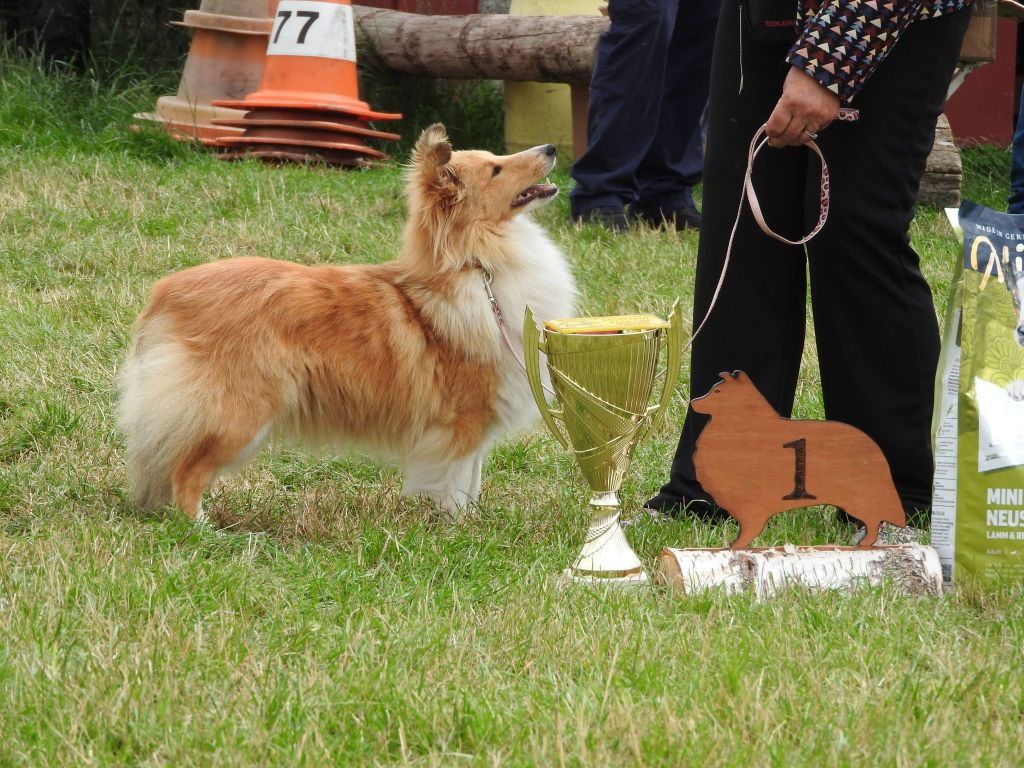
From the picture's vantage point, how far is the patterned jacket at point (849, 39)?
2.67 m

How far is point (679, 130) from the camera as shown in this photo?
6734 millimetres

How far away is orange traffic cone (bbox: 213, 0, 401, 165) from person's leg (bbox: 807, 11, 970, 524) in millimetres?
4977

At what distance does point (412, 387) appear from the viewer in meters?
3.45

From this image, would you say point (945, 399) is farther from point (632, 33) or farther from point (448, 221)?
point (632, 33)

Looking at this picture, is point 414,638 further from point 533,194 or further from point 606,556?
point 533,194

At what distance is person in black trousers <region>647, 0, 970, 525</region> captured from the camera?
2.76 metres

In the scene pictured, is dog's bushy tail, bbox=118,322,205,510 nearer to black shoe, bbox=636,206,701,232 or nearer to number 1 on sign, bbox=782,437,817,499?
number 1 on sign, bbox=782,437,817,499

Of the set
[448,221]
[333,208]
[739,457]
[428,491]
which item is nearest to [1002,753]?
[739,457]

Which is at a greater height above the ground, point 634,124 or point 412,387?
point 634,124

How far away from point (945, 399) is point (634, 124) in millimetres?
3801

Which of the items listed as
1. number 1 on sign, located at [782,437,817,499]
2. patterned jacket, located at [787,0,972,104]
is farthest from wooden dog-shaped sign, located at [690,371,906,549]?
patterned jacket, located at [787,0,972,104]

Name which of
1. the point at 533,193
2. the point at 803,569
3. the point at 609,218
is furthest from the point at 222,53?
the point at 803,569

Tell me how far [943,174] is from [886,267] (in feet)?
13.8

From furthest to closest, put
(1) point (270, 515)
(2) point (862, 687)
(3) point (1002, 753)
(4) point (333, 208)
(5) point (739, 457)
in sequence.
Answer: (4) point (333, 208), (1) point (270, 515), (5) point (739, 457), (2) point (862, 687), (3) point (1002, 753)
